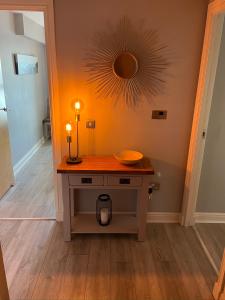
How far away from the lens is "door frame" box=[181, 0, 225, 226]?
1938mm

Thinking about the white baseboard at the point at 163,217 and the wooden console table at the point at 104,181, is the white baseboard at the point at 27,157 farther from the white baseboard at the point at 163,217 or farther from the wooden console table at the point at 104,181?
the white baseboard at the point at 163,217

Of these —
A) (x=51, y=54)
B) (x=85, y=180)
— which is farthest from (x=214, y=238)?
(x=51, y=54)

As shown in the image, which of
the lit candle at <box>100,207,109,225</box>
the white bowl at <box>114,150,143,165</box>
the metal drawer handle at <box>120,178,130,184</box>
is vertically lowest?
the lit candle at <box>100,207,109,225</box>

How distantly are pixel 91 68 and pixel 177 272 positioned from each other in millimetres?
1910

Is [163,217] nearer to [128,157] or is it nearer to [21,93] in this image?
[128,157]

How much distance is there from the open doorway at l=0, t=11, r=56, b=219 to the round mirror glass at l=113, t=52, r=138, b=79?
58.2 inches

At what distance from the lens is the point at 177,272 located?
1964 mm

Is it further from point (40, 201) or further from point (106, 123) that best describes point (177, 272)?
point (40, 201)

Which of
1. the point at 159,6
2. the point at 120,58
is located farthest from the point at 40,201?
the point at 159,6

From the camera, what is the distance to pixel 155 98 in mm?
2229

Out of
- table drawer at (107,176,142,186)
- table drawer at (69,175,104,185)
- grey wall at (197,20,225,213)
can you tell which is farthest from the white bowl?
grey wall at (197,20,225,213)

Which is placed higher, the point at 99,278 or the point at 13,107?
the point at 13,107

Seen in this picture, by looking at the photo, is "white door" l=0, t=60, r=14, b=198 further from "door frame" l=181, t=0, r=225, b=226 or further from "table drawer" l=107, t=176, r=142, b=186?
"door frame" l=181, t=0, r=225, b=226

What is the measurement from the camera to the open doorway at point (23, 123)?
2.96 m
